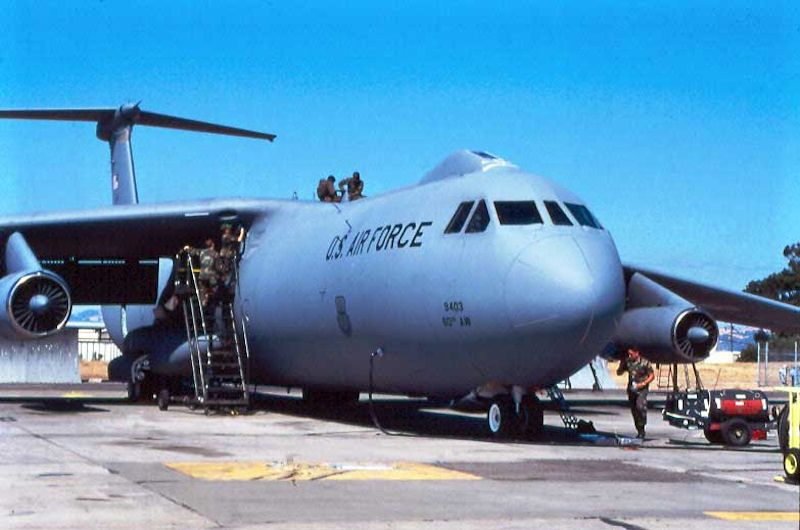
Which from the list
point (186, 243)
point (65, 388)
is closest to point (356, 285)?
point (186, 243)

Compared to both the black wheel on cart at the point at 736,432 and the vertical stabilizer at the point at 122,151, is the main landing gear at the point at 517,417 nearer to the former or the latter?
the black wheel on cart at the point at 736,432

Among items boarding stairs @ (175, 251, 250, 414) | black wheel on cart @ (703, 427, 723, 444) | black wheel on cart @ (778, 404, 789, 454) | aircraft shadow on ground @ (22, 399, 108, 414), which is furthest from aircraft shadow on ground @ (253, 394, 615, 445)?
black wheel on cart @ (778, 404, 789, 454)

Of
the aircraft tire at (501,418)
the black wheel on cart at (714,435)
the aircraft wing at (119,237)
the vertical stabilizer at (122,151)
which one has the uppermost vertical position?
the vertical stabilizer at (122,151)

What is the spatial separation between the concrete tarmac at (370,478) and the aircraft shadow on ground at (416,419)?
0.13m

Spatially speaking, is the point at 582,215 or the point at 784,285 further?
the point at 784,285

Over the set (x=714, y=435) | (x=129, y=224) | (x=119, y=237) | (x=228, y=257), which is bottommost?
(x=714, y=435)

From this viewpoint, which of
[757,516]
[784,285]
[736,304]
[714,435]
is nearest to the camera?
[757,516]

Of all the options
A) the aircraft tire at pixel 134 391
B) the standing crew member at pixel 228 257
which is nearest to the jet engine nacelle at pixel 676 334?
the standing crew member at pixel 228 257

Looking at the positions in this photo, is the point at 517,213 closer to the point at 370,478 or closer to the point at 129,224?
the point at 370,478

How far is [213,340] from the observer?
22578 mm

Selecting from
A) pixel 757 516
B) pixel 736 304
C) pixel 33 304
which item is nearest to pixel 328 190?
pixel 33 304

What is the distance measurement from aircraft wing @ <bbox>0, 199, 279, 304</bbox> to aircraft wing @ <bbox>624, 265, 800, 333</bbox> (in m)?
7.62

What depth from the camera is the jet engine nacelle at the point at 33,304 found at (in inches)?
796

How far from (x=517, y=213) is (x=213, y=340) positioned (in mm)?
8588
